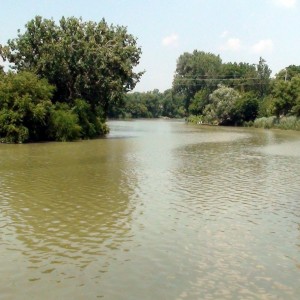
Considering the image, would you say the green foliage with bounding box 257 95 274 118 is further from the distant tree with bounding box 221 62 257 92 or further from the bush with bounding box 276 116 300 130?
the distant tree with bounding box 221 62 257 92

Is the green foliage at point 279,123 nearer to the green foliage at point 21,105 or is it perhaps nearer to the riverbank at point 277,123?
the riverbank at point 277,123

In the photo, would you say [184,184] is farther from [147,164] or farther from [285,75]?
[285,75]

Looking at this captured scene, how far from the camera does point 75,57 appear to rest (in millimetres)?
41375

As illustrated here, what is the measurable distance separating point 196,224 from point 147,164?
12.8 meters

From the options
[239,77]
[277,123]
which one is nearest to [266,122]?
[277,123]

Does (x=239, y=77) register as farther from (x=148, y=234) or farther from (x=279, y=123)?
(x=148, y=234)

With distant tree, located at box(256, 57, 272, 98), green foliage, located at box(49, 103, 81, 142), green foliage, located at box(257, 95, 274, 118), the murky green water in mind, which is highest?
distant tree, located at box(256, 57, 272, 98)

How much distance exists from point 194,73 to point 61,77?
7220cm

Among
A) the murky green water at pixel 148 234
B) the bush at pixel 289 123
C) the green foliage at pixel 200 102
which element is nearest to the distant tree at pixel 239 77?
the green foliage at pixel 200 102

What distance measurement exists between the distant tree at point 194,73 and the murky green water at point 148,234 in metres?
88.4

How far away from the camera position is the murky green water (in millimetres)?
7492

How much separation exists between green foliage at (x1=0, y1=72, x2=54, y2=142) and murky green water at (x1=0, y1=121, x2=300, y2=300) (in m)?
16.3

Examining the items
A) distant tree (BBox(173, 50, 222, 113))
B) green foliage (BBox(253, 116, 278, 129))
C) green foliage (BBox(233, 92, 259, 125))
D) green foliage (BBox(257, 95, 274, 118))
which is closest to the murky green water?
green foliage (BBox(253, 116, 278, 129))

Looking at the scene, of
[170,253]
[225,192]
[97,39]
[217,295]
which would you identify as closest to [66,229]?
[170,253]
